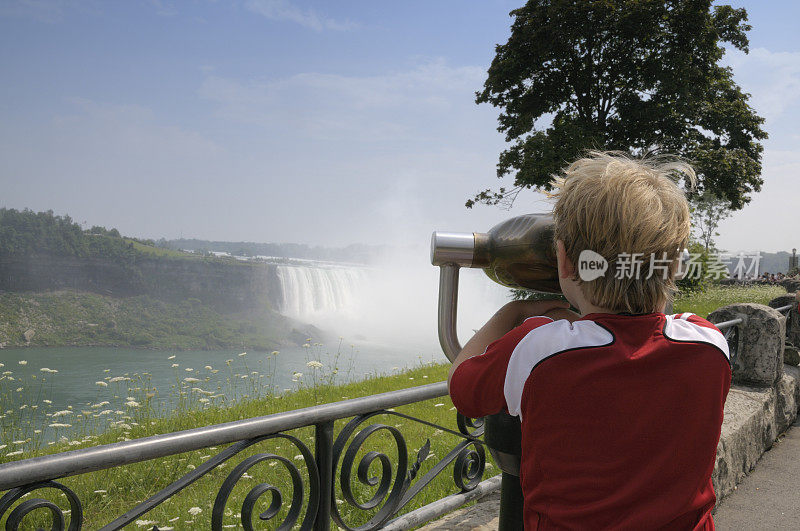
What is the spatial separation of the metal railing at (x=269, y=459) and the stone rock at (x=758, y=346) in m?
2.78

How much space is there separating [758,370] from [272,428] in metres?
3.92

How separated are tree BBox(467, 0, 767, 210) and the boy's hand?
1709cm

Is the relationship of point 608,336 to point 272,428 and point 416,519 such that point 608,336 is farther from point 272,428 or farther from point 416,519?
point 416,519

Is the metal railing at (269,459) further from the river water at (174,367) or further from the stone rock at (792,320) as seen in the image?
the stone rock at (792,320)

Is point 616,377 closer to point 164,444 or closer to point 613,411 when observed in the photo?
point 613,411

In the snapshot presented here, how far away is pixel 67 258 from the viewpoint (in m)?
39.4

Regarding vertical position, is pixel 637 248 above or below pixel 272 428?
above

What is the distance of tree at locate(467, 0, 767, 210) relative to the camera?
1727 cm

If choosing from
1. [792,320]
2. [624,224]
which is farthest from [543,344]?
[792,320]

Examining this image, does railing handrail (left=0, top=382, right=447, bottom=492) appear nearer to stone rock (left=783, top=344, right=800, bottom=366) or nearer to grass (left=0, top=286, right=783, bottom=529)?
grass (left=0, top=286, right=783, bottom=529)

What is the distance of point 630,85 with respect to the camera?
18703 mm

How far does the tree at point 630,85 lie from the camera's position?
1727cm

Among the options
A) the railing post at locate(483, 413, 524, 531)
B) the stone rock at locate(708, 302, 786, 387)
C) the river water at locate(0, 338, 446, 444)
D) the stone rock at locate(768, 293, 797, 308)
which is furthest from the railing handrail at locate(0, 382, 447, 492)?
the stone rock at locate(768, 293, 797, 308)

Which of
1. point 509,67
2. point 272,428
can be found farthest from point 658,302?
point 509,67
